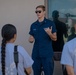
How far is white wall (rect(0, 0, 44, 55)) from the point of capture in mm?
6012

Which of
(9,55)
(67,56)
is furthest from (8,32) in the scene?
(67,56)

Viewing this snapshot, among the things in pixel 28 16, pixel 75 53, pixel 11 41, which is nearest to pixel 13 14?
pixel 28 16

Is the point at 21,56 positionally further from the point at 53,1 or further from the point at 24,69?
the point at 53,1

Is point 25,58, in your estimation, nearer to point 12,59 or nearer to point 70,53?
point 12,59

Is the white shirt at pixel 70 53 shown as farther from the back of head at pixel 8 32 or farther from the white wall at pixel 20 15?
the white wall at pixel 20 15

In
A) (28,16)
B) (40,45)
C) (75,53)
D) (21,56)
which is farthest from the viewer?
(28,16)

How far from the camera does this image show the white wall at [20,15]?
19.7ft

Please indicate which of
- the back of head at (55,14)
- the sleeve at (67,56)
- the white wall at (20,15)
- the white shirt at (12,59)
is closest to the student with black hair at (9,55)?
the white shirt at (12,59)

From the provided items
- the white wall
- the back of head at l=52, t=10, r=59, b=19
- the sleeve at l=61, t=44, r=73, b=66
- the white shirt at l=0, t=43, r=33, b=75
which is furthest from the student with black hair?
the back of head at l=52, t=10, r=59, b=19

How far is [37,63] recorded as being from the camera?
16.7ft

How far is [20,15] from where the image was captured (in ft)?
19.9

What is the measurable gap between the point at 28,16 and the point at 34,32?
1025 mm

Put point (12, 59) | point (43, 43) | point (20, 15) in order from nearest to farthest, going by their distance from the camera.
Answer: point (12, 59) < point (43, 43) < point (20, 15)

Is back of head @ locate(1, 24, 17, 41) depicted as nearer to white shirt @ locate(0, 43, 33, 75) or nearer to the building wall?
white shirt @ locate(0, 43, 33, 75)
